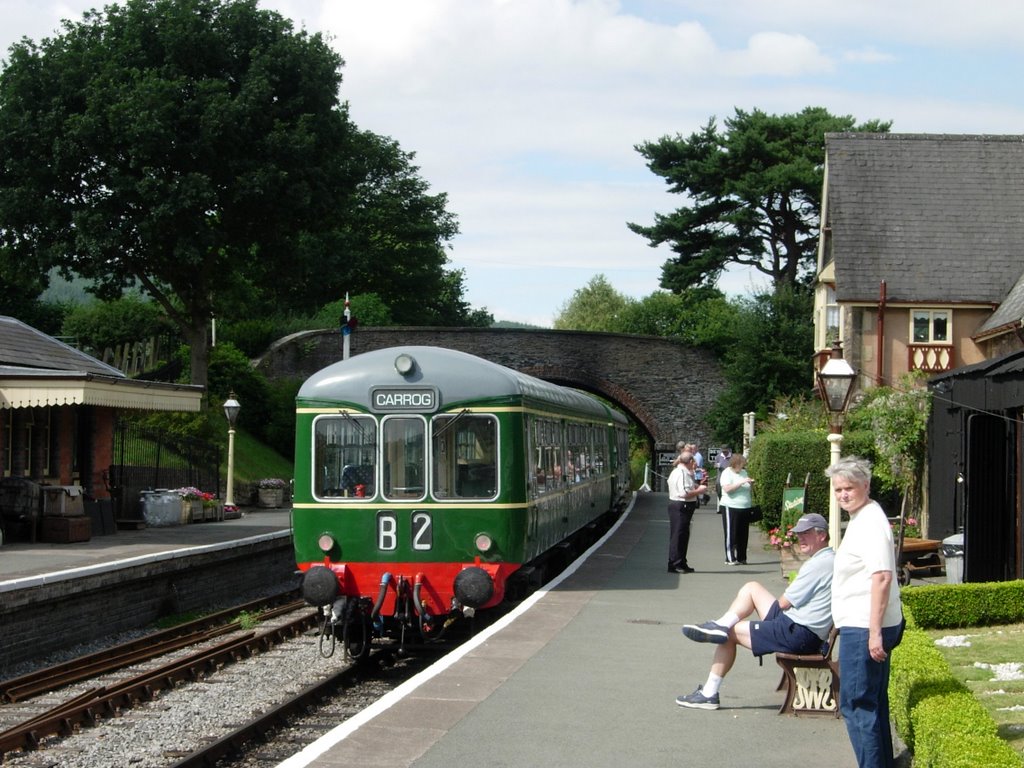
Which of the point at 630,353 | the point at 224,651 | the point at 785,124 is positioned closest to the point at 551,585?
the point at 224,651

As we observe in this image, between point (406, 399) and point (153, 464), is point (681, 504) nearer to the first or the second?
point (406, 399)

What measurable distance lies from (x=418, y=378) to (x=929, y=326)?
21.0 meters

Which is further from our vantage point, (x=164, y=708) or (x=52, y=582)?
(x=52, y=582)

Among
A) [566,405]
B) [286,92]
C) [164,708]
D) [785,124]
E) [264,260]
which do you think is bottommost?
[164,708]

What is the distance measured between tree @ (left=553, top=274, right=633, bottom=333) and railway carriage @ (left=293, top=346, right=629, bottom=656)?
85819mm

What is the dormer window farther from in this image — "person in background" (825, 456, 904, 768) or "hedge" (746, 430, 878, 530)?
"person in background" (825, 456, 904, 768)

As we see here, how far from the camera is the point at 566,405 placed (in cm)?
1802

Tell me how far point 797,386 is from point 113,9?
23124mm

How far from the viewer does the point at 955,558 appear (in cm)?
1528

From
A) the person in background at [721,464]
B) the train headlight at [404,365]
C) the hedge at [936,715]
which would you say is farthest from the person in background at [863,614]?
the person in background at [721,464]

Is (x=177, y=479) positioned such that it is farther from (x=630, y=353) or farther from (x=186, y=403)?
(x=630, y=353)

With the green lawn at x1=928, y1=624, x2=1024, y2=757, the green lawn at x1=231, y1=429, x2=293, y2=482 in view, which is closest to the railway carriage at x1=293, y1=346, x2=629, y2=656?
the green lawn at x1=928, y1=624, x2=1024, y2=757

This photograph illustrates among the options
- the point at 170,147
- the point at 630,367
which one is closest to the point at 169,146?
the point at 170,147

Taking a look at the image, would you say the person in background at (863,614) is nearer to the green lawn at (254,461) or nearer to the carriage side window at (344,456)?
the carriage side window at (344,456)
